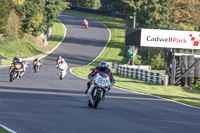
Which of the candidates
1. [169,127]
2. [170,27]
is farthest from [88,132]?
[170,27]

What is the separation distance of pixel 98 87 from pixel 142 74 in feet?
87.5

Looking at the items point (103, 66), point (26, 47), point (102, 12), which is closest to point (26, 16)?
point (26, 47)

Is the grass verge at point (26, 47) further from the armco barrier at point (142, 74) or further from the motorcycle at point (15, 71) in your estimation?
the motorcycle at point (15, 71)

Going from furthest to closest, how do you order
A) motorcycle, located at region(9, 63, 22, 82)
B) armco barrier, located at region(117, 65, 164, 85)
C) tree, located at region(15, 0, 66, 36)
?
1. tree, located at region(15, 0, 66, 36)
2. armco barrier, located at region(117, 65, 164, 85)
3. motorcycle, located at region(9, 63, 22, 82)

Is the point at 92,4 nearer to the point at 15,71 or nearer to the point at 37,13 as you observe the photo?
the point at 37,13

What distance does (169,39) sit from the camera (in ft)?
121

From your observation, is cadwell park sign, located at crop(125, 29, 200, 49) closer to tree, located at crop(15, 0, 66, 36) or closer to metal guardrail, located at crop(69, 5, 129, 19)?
tree, located at crop(15, 0, 66, 36)

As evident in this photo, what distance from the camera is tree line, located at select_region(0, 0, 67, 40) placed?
5709 centimetres

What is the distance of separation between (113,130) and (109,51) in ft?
216

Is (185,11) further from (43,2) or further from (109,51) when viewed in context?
(43,2)

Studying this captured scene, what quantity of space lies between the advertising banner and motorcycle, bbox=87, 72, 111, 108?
69.2 feet

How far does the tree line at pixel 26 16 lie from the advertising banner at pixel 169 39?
24.9 metres

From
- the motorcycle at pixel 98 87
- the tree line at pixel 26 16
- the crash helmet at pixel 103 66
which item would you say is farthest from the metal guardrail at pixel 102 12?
the motorcycle at pixel 98 87

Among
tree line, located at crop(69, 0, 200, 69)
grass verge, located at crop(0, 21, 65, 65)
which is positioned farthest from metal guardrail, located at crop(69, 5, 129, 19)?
grass verge, located at crop(0, 21, 65, 65)
